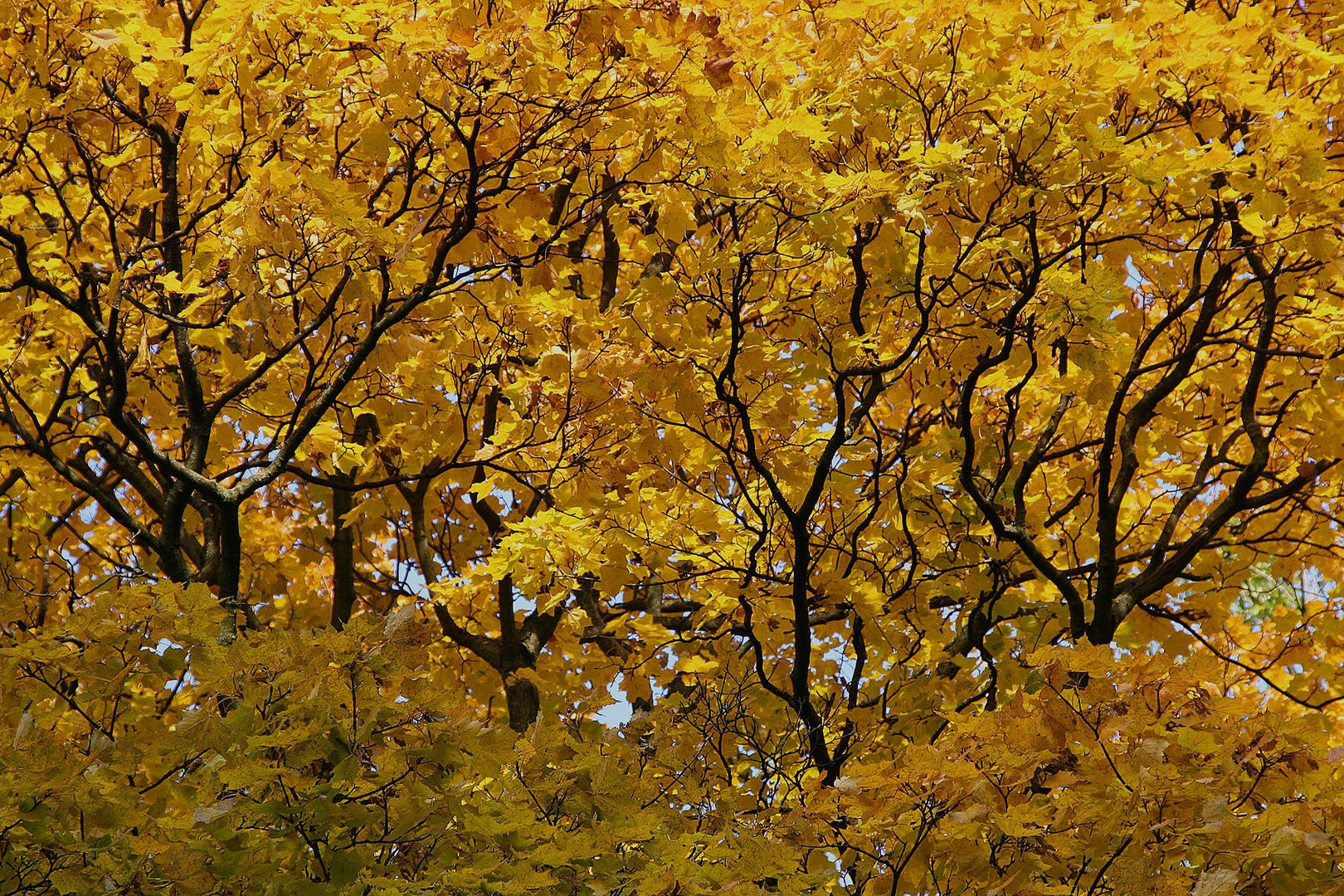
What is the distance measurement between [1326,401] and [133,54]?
616 cm

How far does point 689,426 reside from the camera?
6.36 meters

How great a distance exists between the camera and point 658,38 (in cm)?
524

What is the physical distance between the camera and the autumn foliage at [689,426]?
4059mm

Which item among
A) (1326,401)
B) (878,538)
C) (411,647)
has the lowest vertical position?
(411,647)

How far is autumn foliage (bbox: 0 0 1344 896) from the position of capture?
4059 millimetres

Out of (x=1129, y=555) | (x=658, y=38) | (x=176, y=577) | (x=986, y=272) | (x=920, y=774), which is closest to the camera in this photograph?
(x=920, y=774)

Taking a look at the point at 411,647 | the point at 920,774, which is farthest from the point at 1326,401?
the point at 411,647

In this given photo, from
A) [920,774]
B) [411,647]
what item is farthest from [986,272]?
[411,647]

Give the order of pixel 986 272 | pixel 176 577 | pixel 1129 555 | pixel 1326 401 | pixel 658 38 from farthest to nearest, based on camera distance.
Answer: pixel 1129 555, pixel 1326 401, pixel 176 577, pixel 986 272, pixel 658 38

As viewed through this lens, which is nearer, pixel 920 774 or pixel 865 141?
pixel 920 774

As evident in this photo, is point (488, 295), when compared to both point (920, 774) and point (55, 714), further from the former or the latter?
point (920, 774)

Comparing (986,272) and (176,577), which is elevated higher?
(986,272)

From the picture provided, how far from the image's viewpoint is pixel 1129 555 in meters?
7.62

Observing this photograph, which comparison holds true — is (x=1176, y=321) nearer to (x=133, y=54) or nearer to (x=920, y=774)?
(x=920, y=774)
